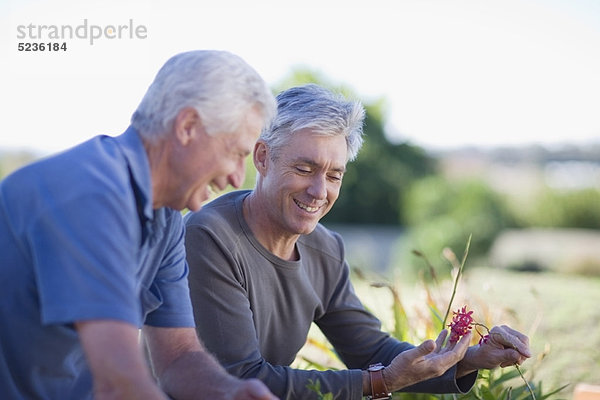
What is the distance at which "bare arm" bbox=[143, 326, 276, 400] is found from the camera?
2039 millimetres

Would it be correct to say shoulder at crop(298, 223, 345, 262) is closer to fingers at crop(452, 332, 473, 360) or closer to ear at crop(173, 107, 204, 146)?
fingers at crop(452, 332, 473, 360)

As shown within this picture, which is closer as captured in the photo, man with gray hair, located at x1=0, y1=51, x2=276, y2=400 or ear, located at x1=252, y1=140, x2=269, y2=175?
man with gray hair, located at x1=0, y1=51, x2=276, y2=400

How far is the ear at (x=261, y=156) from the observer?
2691 mm

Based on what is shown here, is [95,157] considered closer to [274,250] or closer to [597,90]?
[274,250]

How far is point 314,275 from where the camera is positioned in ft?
9.55

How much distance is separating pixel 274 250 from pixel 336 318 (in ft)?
1.51

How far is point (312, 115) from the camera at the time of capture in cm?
257

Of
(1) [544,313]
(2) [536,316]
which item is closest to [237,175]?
(2) [536,316]

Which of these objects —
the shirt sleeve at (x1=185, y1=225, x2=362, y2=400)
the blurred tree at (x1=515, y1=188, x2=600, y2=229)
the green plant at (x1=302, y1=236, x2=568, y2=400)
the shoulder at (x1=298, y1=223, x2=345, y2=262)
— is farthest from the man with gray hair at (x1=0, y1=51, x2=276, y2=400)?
the blurred tree at (x1=515, y1=188, x2=600, y2=229)

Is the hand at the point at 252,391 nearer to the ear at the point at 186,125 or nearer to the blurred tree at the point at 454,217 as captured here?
the ear at the point at 186,125

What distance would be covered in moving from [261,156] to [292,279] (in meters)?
0.48

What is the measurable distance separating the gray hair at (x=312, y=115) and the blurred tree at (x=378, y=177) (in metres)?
12.3

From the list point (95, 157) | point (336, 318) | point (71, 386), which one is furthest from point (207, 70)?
point (336, 318)

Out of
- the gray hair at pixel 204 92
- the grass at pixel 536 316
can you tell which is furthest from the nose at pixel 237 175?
the grass at pixel 536 316
